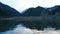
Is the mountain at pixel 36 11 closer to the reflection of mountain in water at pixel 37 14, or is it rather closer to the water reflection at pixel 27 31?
the reflection of mountain in water at pixel 37 14

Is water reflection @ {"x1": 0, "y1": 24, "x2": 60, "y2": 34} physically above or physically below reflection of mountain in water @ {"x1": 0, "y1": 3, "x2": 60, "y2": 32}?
below

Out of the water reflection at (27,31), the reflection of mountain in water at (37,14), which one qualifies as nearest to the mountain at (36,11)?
the reflection of mountain in water at (37,14)

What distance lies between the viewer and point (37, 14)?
90 cm

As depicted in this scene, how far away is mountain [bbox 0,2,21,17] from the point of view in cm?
91

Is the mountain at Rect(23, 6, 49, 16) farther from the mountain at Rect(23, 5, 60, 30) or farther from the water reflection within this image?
the water reflection

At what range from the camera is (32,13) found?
93cm

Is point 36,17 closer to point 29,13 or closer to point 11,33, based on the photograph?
point 29,13

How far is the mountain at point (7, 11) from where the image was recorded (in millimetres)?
914

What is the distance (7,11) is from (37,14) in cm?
23

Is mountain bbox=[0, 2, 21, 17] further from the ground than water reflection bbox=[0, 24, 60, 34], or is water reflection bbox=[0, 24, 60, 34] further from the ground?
mountain bbox=[0, 2, 21, 17]

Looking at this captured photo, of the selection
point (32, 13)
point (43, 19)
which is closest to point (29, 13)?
point (32, 13)

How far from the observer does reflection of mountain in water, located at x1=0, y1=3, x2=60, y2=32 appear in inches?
33.7

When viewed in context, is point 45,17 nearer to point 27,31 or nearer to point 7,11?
point 27,31

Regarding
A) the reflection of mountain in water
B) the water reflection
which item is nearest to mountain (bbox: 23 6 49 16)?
the reflection of mountain in water
